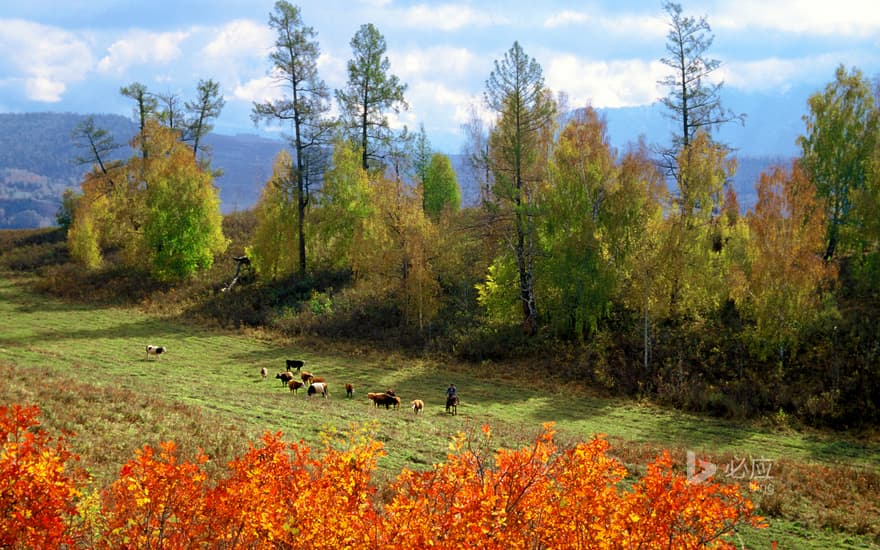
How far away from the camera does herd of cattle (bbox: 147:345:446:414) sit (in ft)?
85.4

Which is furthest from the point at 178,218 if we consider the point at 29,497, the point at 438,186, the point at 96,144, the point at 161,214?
the point at 29,497

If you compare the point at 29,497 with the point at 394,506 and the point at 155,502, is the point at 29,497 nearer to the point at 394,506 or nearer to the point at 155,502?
the point at 155,502

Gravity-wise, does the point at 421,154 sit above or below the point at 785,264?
above

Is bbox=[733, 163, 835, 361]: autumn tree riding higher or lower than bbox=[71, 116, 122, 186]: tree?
lower

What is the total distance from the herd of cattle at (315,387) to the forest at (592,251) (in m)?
9.05

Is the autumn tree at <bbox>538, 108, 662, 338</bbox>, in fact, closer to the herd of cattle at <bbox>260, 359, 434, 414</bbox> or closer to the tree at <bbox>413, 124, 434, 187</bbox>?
the herd of cattle at <bbox>260, 359, 434, 414</bbox>

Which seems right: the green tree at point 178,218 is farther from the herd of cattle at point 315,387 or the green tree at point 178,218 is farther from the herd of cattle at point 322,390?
the herd of cattle at point 322,390

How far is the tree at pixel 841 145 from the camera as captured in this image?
34469 millimetres

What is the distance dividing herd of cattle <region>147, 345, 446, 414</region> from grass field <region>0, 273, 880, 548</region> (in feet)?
1.60

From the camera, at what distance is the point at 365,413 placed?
23.1 m

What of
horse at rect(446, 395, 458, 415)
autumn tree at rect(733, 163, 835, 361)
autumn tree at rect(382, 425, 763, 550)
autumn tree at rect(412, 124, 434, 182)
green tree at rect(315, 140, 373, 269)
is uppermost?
autumn tree at rect(412, 124, 434, 182)

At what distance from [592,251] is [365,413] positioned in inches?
658

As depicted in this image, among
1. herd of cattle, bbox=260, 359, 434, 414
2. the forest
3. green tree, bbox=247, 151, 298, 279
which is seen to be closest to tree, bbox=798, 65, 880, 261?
the forest

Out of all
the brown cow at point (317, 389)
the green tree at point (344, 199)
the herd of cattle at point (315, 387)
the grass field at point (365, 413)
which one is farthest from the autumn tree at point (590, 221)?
the green tree at point (344, 199)
